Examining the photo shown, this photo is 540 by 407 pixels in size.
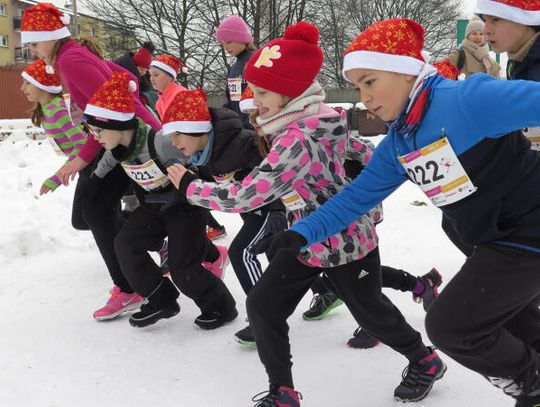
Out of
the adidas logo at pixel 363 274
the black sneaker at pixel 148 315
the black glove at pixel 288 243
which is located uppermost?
the black glove at pixel 288 243

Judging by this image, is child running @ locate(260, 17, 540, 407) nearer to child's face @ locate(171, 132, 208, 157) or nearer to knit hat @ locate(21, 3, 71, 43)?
child's face @ locate(171, 132, 208, 157)

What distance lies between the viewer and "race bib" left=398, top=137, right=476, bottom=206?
6.37ft

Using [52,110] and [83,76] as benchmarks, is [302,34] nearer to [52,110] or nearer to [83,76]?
[83,76]

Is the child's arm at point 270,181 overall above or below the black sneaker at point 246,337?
above

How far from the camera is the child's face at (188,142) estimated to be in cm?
314

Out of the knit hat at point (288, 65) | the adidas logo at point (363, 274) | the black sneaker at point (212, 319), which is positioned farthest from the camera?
the black sneaker at point (212, 319)

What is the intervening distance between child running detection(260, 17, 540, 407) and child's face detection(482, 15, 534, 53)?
77 cm

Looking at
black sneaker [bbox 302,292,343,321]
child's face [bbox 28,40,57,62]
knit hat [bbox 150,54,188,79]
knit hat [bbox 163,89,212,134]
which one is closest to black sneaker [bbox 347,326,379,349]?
black sneaker [bbox 302,292,343,321]

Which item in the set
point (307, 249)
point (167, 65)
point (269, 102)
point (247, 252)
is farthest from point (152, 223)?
point (167, 65)

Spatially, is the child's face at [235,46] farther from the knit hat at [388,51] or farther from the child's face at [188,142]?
the knit hat at [388,51]

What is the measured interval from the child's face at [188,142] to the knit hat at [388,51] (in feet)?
4.00

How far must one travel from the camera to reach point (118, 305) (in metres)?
3.79

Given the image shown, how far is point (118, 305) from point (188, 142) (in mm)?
1296

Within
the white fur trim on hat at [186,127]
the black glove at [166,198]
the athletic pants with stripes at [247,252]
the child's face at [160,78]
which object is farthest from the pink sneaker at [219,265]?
the child's face at [160,78]
